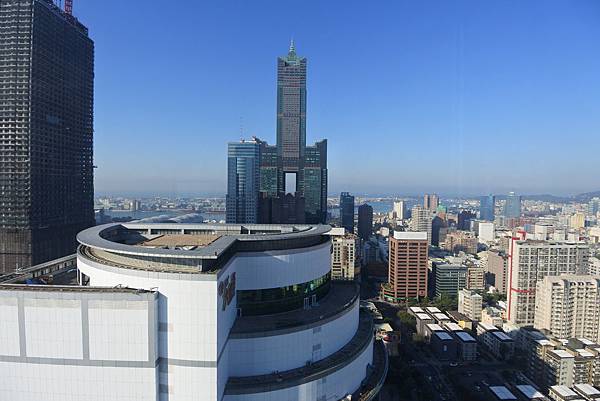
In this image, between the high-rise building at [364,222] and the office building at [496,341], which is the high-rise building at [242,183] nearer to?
the high-rise building at [364,222]

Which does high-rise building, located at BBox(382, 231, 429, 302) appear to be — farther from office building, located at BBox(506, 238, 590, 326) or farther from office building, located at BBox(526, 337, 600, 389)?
office building, located at BBox(526, 337, 600, 389)

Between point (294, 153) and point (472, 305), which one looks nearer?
point (472, 305)

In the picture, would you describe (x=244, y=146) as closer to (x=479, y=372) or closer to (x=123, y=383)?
(x=479, y=372)

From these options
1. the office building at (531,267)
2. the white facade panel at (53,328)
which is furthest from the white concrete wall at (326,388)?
the office building at (531,267)

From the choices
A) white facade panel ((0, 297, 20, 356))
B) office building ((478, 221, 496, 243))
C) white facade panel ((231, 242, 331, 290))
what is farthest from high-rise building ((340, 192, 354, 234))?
white facade panel ((0, 297, 20, 356))

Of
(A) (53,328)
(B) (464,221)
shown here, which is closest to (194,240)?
(A) (53,328)

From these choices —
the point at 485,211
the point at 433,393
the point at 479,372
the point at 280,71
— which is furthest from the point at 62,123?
the point at 485,211

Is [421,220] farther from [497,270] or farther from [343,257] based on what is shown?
[343,257]
